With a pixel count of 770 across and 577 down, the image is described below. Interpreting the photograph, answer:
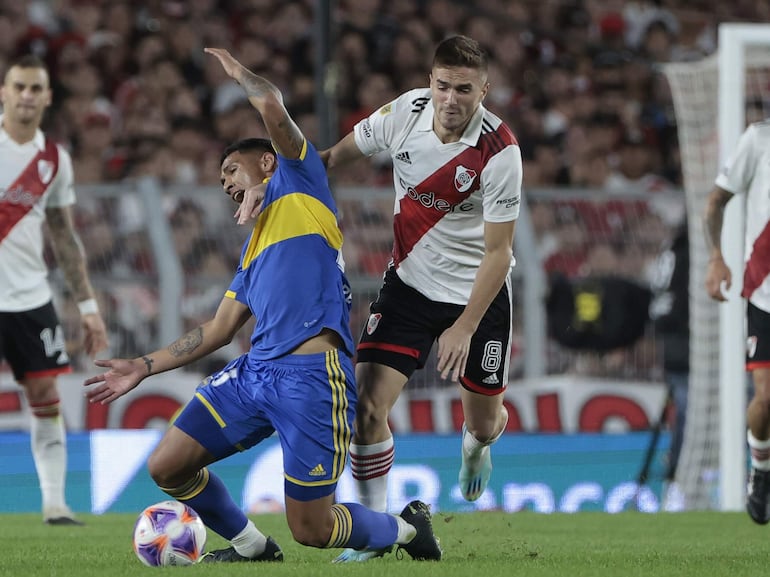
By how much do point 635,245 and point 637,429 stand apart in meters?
1.77

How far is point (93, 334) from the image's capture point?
9414 millimetres

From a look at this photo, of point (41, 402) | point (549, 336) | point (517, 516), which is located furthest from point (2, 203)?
point (549, 336)

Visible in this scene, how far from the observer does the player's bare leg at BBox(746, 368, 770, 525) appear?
868cm

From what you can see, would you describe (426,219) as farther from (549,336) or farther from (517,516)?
(549,336)

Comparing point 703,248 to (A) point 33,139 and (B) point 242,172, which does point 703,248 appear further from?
(B) point 242,172

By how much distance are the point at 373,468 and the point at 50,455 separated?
10.1 ft

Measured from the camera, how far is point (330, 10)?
11.8 metres

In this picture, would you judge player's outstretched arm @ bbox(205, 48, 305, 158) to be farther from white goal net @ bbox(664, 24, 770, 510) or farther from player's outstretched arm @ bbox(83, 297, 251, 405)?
white goal net @ bbox(664, 24, 770, 510)

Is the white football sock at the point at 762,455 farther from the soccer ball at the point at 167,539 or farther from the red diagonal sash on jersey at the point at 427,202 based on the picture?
the soccer ball at the point at 167,539

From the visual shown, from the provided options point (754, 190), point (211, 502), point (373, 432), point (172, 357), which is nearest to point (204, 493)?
point (211, 502)

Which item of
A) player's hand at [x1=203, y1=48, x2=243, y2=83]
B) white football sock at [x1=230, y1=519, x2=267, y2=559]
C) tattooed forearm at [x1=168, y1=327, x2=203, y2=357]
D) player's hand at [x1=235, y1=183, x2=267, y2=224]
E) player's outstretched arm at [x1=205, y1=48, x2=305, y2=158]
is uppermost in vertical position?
player's hand at [x1=203, y1=48, x2=243, y2=83]

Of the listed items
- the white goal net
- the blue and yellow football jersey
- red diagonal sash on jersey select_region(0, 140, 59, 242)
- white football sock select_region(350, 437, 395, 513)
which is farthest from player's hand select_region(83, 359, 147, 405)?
the white goal net

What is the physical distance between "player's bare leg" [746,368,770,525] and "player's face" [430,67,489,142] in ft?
9.32

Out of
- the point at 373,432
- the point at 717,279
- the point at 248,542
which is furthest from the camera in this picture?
the point at 717,279
